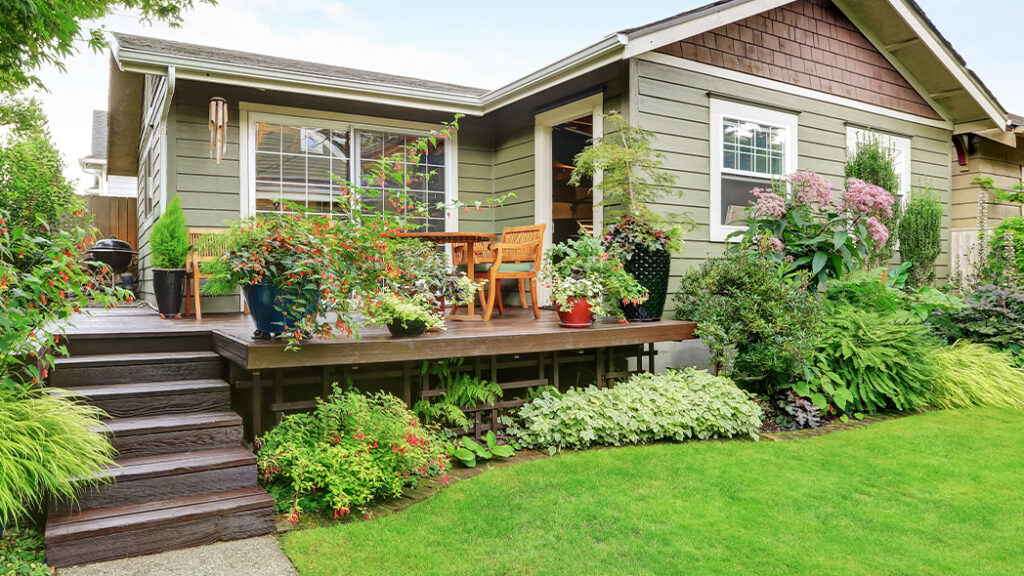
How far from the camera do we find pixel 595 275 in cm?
482

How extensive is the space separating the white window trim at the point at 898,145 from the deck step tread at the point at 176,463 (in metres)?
6.85

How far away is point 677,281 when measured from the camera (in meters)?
5.85

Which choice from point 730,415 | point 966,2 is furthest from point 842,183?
point 966,2

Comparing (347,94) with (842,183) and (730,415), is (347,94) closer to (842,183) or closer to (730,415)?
(730,415)

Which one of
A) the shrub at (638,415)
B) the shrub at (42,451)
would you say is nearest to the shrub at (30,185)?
the shrub at (42,451)

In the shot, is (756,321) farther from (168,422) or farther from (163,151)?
(163,151)

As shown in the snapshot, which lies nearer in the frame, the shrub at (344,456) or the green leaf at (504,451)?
the shrub at (344,456)

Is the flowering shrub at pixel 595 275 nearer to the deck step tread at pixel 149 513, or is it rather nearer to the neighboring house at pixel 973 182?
the deck step tread at pixel 149 513

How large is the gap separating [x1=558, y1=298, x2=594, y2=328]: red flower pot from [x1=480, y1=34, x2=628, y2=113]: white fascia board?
1981 mm

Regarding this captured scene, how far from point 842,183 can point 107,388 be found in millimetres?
6879

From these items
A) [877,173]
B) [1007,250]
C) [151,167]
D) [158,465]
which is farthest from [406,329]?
[1007,250]

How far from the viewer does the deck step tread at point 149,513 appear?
2.53m

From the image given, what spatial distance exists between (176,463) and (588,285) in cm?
276

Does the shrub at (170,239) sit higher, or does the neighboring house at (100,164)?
the neighboring house at (100,164)
